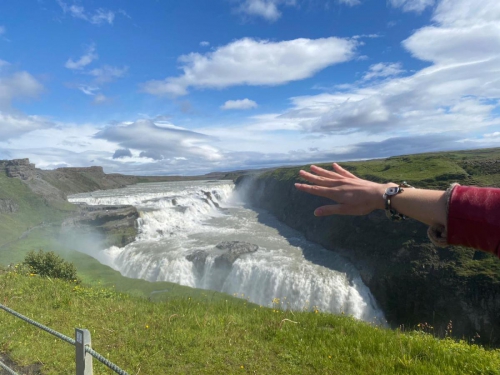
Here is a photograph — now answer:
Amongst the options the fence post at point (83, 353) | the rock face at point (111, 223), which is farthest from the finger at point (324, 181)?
the rock face at point (111, 223)

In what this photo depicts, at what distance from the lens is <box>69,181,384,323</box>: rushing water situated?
2583 centimetres

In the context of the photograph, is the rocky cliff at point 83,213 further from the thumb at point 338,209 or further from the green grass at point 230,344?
the thumb at point 338,209

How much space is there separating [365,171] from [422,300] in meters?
23.1

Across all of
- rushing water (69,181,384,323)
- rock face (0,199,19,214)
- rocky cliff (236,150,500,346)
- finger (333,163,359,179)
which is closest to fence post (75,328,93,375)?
finger (333,163,359,179)

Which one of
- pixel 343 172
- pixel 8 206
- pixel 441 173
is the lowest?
pixel 8 206

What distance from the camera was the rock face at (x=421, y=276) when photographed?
21.6 m

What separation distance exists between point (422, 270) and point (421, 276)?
50cm

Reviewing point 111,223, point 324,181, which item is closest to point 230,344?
point 324,181

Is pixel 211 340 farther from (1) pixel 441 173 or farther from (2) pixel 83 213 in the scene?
(2) pixel 83 213

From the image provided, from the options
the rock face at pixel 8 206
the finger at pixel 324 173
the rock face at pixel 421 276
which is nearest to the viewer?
the finger at pixel 324 173

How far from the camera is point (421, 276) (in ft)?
82.0

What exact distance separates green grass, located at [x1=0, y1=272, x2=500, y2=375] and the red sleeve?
167 inches

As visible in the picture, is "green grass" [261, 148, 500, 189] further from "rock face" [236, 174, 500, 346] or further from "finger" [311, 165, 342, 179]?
"finger" [311, 165, 342, 179]

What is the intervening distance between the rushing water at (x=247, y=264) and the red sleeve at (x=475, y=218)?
1838 cm
